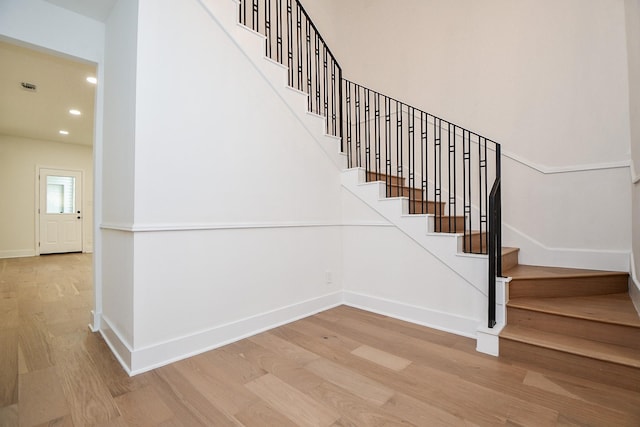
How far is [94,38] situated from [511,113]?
4171mm

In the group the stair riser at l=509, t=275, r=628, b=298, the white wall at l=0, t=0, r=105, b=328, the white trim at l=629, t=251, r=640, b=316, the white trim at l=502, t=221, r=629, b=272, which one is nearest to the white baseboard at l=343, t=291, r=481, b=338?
the stair riser at l=509, t=275, r=628, b=298

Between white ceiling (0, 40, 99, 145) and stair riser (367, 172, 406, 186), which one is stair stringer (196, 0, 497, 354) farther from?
white ceiling (0, 40, 99, 145)

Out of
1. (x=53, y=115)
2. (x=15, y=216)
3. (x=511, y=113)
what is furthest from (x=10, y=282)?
(x=511, y=113)

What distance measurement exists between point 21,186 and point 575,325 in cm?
1046

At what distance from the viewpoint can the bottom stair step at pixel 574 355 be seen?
5.43 ft

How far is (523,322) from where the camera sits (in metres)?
2.16

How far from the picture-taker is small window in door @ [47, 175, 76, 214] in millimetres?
7445

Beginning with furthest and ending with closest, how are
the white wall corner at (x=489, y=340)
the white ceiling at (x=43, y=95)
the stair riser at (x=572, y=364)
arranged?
the white ceiling at (x=43, y=95) < the white wall corner at (x=489, y=340) < the stair riser at (x=572, y=364)

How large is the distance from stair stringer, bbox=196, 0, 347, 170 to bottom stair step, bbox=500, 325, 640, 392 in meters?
2.27

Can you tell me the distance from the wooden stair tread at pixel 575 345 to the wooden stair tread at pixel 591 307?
0.15 m

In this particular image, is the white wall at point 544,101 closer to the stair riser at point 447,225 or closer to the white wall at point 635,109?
the white wall at point 635,109

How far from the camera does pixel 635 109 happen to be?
2.33 metres

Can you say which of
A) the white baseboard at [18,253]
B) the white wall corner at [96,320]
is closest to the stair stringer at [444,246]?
the white wall corner at [96,320]

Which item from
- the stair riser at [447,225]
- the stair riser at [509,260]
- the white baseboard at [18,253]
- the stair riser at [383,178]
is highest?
the stair riser at [383,178]
